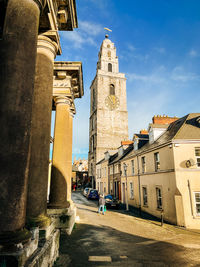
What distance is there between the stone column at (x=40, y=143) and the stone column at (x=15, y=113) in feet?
4.09

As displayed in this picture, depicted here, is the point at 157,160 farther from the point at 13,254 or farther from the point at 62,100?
the point at 13,254

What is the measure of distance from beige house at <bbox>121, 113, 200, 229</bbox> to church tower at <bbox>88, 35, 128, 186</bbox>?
26.7 meters

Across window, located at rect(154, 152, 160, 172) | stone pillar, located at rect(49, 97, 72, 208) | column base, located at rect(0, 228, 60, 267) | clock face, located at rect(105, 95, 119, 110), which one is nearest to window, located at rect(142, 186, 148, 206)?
window, located at rect(154, 152, 160, 172)

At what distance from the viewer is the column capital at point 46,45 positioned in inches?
185

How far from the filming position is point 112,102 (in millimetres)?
48625

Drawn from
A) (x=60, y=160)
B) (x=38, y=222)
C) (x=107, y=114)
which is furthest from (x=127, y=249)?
(x=107, y=114)

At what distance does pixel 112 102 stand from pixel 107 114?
13.4 ft

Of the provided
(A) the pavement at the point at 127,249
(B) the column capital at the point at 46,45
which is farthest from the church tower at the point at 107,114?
(B) the column capital at the point at 46,45

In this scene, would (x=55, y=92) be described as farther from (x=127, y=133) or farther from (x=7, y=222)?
(x=127, y=133)

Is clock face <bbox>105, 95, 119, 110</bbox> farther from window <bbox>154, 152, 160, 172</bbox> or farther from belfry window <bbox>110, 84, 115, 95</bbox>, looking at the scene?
window <bbox>154, 152, 160, 172</bbox>

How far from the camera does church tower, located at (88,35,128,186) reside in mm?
45162

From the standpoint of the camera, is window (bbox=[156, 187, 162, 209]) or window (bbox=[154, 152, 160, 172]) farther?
window (bbox=[154, 152, 160, 172])

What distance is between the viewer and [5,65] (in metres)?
2.81

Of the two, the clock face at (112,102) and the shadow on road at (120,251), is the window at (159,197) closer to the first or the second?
the shadow on road at (120,251)
